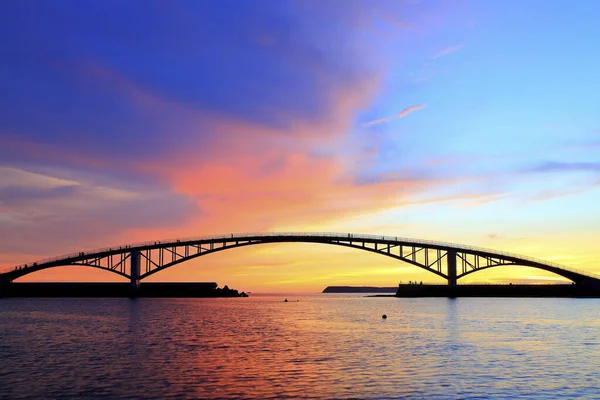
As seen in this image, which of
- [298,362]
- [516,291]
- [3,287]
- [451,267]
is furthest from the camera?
[3,287]

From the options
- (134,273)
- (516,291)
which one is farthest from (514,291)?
(134,273)

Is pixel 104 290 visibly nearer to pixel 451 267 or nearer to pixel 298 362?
pixel 451 267

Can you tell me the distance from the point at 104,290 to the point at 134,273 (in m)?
19.3

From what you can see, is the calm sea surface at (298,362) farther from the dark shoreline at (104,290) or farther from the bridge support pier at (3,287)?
the bridge support pier at (3,287)

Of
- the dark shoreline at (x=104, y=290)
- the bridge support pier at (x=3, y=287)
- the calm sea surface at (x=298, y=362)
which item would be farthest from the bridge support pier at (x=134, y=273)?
the calm sea surface at (x=298, y=362)

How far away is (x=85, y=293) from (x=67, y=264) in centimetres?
1972

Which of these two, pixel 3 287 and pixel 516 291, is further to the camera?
pixel 3 287

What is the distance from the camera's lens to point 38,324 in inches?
2478

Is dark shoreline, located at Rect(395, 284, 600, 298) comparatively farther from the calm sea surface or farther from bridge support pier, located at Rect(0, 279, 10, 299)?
bridge support pier, located at Rect(0, 279, 10, 299)

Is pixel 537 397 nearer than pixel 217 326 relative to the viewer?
Yes

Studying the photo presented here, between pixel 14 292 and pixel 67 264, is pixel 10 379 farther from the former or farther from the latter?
pixel 14 292

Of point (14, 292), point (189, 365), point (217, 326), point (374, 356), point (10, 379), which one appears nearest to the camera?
point (10, 379)

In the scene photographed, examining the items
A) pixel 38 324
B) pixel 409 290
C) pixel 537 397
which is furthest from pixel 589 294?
pixel 537 397

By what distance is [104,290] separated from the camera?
163875 millimetres
